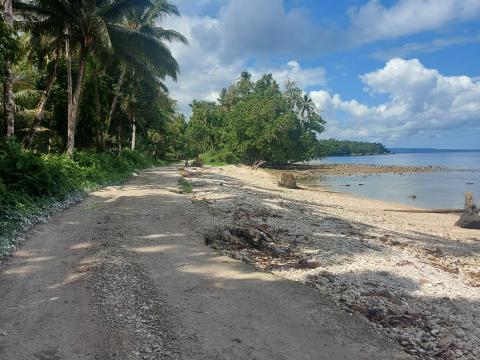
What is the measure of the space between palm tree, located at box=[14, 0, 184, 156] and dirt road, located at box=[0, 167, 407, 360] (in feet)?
40.4

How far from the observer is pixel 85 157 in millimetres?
19594

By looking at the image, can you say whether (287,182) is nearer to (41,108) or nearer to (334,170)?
(41,108)

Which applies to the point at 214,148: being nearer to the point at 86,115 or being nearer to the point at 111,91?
the point at 111,91

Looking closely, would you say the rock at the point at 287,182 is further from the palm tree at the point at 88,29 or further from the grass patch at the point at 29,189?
the grass patch at the point at 29,189

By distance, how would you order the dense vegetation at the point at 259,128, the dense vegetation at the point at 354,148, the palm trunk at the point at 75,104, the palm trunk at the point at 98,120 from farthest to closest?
the dense vegetation at the point at 354,148
the dense vegetation at the point at 259,128
the palm trunk at the point at 98,120
the palm trunk at the point at 75,104

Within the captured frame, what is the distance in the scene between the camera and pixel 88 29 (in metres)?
18.9

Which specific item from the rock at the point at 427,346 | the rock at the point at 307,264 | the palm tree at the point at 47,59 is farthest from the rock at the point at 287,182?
the rock at the point at 427,346

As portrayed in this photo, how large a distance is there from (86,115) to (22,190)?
15.2 m

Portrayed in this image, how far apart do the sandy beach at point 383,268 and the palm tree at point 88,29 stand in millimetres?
9071

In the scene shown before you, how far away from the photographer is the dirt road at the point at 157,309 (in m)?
4.58

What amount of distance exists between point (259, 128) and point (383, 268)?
50.2 m

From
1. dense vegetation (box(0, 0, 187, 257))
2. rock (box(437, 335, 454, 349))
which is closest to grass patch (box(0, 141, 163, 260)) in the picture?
dense vegetation (box(0, 0, 187, 257))

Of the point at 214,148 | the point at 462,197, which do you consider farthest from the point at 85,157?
the point at 214,148

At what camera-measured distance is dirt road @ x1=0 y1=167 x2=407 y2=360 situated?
15.0 feet
